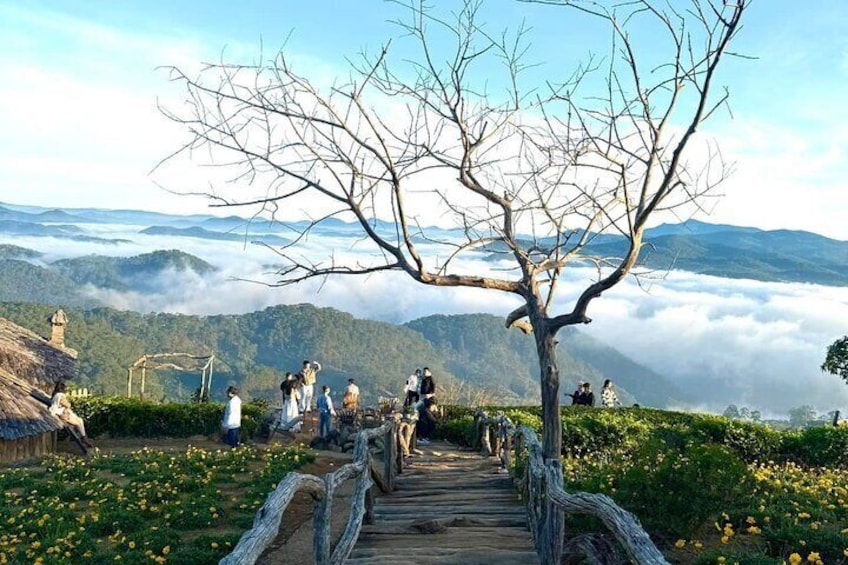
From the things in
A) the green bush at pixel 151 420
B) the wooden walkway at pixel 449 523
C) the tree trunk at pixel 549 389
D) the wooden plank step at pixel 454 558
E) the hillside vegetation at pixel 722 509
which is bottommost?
the green bush at pixel 151 420

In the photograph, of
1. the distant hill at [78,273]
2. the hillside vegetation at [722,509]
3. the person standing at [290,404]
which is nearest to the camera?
the hillside vegetation at [722,509]

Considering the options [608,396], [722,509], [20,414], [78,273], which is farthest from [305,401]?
[78,273]

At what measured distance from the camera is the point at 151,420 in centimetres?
2384

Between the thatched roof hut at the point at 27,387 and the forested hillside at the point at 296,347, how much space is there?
170 ft

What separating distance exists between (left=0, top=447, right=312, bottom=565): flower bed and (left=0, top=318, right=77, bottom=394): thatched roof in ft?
24.6

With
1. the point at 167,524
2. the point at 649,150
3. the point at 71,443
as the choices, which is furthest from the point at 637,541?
the point at 71,443

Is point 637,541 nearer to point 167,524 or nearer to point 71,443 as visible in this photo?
point 167,524

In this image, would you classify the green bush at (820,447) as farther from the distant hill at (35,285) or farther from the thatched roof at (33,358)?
the distant hill at (35,285)

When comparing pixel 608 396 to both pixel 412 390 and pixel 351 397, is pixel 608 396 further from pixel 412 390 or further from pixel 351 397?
pixel 351 397

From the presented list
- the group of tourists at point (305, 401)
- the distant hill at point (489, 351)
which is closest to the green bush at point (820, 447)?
the group of tourists at point (305, 401)

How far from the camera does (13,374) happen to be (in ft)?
72.3

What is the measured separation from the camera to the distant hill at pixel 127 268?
186m

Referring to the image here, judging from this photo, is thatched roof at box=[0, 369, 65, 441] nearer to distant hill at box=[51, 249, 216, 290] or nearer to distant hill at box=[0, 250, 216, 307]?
distant hill at box=[0, 250, 216, 307]

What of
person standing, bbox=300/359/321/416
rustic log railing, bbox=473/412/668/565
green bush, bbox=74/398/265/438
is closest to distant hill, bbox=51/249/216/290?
green bush, bbox=74/398/265/438
